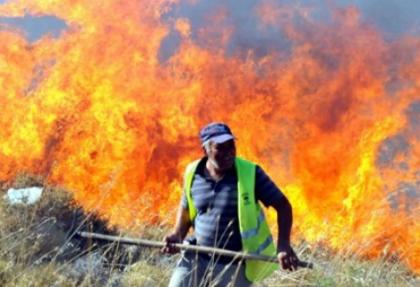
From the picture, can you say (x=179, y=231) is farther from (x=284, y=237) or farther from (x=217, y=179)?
(x=284, y=237)

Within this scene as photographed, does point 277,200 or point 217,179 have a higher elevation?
point 217,179

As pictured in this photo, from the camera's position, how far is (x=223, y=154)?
4.04 metres

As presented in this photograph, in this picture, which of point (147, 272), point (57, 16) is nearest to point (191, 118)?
point (57, 16)

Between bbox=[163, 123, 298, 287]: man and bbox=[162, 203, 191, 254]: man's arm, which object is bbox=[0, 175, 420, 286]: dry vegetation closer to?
bbox=[162, 203, 191, 254]: man's arm

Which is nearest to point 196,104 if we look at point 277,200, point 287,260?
point 277,200

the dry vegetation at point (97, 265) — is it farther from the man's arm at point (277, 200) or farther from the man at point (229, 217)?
the man's arm at point (277, 200)

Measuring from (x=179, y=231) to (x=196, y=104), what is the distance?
9891 mm

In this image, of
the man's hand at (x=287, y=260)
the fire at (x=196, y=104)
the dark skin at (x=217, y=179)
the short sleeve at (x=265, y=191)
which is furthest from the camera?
the fire at (x=196, y=104)

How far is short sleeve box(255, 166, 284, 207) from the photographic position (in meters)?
3.97

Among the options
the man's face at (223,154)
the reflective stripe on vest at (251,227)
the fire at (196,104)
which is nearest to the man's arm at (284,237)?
the reflective stripe on vest at (251,227)

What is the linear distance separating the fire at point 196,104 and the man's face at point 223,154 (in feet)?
24.9

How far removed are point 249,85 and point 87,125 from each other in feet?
14.5

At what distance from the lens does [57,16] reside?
15000 mm

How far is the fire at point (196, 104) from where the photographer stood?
501 inches
